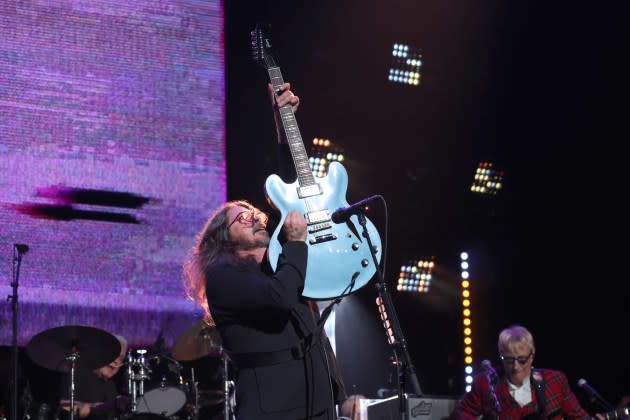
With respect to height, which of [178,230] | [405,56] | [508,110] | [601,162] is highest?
[405,56]

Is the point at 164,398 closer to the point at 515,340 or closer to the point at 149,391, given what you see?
the point at 149,391

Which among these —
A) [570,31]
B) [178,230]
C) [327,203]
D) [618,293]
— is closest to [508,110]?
[570,31]

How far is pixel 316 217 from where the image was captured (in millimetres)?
2953

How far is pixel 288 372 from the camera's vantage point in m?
2.75

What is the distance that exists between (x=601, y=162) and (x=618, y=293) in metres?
1.22

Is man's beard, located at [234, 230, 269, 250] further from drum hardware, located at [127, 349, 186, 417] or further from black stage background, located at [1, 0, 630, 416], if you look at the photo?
black stage background, located at [1, 0, 630, 416]

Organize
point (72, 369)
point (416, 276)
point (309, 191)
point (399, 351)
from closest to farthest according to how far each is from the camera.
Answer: point (399, 351) → point (309, 191) → point (72, 369) → point (416, 276)

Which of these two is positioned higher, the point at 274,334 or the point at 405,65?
the point at 405,65

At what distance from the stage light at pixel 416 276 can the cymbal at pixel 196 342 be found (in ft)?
7.39

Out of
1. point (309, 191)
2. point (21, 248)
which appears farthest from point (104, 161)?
point (309, 191)

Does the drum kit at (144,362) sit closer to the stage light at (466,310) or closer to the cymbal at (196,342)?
the cymbal at (196,342)

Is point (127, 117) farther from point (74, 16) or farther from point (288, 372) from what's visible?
point (288, 372)

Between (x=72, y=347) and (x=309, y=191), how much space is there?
3.33 m

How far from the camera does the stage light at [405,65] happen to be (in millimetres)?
7512
